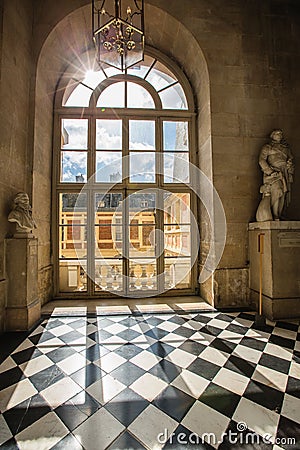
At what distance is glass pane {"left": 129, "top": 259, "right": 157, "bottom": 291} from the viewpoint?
14.5ft

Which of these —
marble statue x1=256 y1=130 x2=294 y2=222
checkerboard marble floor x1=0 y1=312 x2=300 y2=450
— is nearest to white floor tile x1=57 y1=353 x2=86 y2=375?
checkerboard marble floor x1=0 y1=312 x2=300 y2=450

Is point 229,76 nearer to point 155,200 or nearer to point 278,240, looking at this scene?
point 155,200

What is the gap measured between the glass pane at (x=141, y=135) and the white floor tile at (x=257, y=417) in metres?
4.05

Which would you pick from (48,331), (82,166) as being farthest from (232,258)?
(82,166)

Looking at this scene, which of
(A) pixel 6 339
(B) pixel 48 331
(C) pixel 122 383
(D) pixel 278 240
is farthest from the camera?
(D) pixel 278 240

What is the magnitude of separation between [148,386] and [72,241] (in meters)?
3.00

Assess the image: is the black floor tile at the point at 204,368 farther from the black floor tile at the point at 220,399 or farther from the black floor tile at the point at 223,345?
the black floor tile at the point at 223,345

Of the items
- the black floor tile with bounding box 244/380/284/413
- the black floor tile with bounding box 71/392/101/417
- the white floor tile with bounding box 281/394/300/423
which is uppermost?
the black floor tile with bounding box 71/392/101/417

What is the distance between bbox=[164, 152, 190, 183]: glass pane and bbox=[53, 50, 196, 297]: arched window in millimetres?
19

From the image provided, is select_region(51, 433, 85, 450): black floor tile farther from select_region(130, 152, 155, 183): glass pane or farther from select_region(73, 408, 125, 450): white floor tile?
select_region(130, 152, 155, 183): glass pane

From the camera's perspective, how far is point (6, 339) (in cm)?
271

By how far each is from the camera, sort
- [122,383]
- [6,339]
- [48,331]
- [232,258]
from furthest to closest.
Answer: [232,258], [48,331], [6,339], [122,383]

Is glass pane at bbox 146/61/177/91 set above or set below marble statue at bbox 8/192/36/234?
above

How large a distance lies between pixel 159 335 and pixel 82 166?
3.20m
